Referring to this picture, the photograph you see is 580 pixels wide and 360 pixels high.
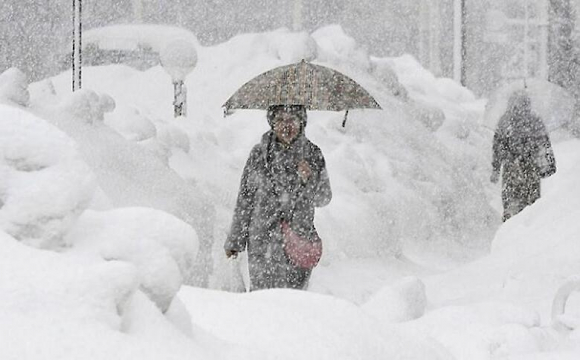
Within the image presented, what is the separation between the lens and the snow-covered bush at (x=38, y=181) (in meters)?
2.05

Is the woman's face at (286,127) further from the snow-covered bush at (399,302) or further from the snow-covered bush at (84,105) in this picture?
the snow-covered bush at (84,105)

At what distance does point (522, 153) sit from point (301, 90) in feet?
14.2

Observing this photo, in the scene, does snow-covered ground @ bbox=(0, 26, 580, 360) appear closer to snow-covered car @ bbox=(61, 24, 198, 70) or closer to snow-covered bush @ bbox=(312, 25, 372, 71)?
snow-covered bush @ bbox=(312, 25, 372, 71)

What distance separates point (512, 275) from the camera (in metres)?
8.02

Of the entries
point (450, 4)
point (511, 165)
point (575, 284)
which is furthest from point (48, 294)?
point (450, 4)

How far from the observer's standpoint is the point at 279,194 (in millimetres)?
6188

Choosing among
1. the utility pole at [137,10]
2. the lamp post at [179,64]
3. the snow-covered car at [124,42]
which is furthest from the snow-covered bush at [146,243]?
the utility pole at [137,10]

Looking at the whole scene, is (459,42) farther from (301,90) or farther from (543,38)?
(301,90)

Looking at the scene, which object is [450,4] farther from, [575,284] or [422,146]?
[575,284]

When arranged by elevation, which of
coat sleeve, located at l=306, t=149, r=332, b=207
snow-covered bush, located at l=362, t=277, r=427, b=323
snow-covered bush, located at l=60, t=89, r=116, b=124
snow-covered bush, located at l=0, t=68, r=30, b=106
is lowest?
snow-covered bush, located at l=362, t=277, r=427, b=323

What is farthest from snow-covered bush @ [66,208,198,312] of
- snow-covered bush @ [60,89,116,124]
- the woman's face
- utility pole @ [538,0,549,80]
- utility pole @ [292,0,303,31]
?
utility pole @ [292,0,303,31]

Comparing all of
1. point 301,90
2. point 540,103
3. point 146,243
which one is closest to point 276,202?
point 301,90

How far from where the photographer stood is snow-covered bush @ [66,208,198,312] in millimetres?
2162

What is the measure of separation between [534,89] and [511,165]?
2302 millimetres
